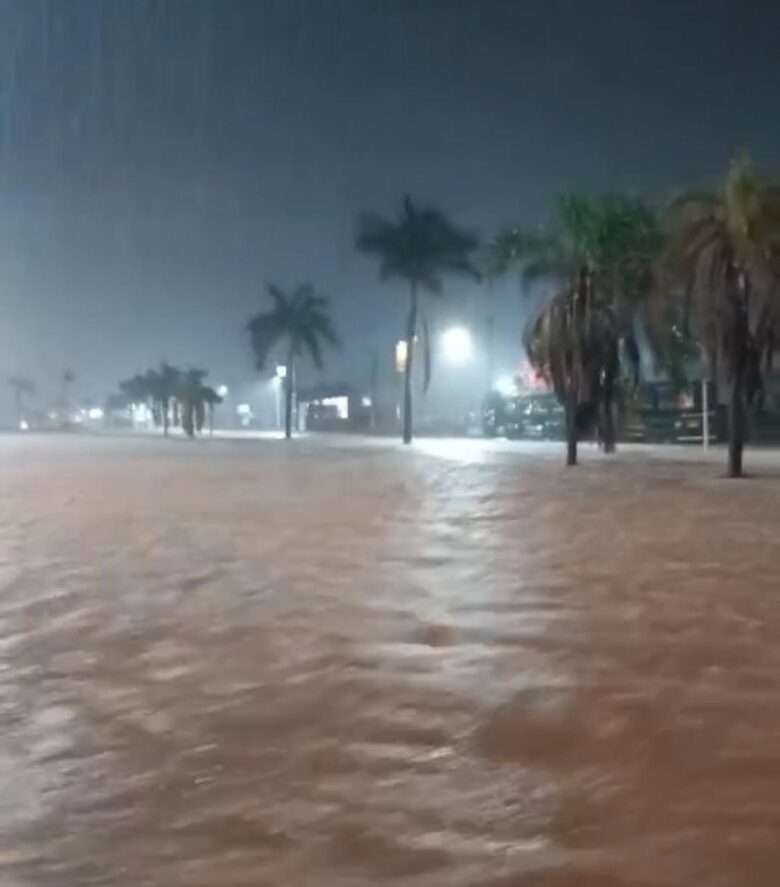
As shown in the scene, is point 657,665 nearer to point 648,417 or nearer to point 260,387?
point 648,417

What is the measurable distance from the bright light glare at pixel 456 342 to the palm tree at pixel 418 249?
95.1 feet

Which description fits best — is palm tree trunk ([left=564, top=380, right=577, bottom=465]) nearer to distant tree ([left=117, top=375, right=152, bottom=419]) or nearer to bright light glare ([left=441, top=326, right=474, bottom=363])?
bright light glare ([left=441, top=326, right=474, bottom=363])

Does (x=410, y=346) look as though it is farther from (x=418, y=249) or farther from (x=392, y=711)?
(x=392, y=711)

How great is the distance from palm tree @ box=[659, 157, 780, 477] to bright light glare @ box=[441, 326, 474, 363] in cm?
6070

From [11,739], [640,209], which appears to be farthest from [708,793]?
[640,209]

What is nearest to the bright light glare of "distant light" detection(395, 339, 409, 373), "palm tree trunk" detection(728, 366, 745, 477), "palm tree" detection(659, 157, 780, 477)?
"distant light" detection(395, 339, 409, 373)

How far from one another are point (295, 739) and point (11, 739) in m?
1.09

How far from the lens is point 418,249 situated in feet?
179

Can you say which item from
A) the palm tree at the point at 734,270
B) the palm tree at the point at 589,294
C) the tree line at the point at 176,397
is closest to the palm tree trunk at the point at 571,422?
the palm tree at the point at 589,294

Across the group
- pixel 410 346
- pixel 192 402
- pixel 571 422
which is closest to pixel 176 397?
pixel 192 402

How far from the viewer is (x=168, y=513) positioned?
17266 millimetres

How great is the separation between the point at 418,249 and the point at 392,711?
162ft

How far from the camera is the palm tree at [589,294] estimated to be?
2817 centimetres

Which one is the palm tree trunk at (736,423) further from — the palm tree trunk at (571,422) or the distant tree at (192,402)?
the distant tree at (192,402)
